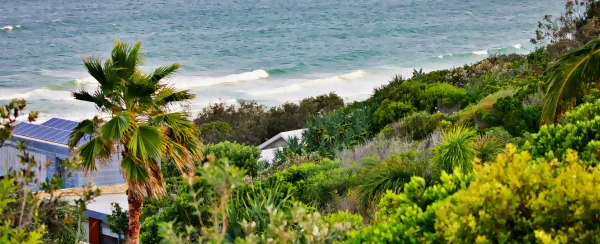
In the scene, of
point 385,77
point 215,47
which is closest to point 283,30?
point 215,47

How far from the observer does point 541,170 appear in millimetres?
4922

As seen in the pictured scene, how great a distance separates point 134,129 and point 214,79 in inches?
1778

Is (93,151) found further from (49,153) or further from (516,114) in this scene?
(49,153)

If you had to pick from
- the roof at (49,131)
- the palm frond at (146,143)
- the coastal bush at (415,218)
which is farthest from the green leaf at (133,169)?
the roof at (49,131)

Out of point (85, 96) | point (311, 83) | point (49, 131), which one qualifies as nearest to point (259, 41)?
point (311, 83)

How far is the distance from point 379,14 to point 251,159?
78191 mm

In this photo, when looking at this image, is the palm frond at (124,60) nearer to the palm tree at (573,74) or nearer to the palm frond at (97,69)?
the palm frond at (97,69)

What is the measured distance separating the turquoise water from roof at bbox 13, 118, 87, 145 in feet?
77.4

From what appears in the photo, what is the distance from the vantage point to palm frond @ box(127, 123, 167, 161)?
37.7 feet

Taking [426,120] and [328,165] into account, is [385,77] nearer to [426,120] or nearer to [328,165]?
[426,120]

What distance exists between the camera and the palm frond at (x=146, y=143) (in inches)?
452

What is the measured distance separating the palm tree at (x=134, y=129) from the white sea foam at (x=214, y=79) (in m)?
41.4

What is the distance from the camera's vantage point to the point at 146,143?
11.6 meters

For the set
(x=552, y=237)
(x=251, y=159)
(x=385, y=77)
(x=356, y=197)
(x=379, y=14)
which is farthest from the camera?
(x=379, y=14)
